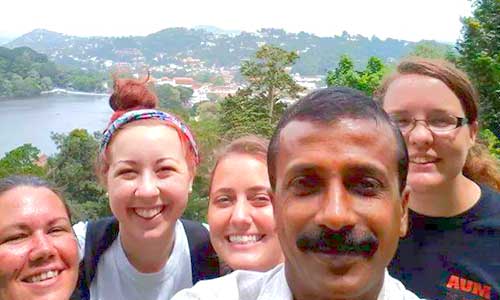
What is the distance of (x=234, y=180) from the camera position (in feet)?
8.24

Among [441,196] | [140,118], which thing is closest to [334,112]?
[441,196]

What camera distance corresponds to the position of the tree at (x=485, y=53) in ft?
56.6

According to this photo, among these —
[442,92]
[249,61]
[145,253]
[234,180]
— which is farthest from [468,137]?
[249,61]

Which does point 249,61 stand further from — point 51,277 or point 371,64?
point 51,277

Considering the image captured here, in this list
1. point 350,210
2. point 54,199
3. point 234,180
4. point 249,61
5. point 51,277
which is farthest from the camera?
point 249,61

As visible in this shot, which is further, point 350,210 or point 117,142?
point 117,142

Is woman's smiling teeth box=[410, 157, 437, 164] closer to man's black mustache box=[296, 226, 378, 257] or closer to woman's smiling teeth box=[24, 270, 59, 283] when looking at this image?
man's black mustache box=[296, 226, 378, 257]

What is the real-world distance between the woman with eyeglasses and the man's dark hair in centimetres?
82

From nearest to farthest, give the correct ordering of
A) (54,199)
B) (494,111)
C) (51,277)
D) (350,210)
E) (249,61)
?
(350,210) → (51,277) → (54,199) → (494,111) → (249,61)


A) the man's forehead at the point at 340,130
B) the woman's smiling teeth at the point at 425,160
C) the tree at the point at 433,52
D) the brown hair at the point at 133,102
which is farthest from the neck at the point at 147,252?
the tree at the point at 433,52

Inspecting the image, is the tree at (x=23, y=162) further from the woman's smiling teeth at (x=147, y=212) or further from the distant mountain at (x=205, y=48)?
the distant mountain at (x=205, y=48)

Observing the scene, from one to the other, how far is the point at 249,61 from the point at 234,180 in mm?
30152

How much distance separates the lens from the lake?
55162 millimetres

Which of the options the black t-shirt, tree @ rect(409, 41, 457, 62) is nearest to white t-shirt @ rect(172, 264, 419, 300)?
the black t-shirt
